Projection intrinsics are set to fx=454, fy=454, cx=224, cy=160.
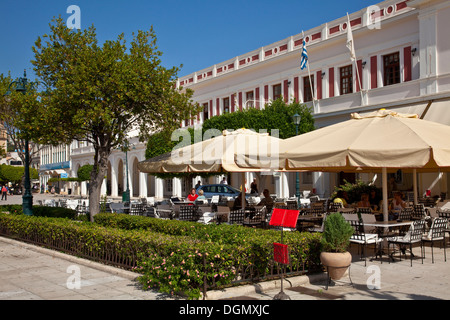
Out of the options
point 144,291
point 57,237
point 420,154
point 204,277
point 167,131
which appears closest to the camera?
point 204,277

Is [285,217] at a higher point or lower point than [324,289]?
higher

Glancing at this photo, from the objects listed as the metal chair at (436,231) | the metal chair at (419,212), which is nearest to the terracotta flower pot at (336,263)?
the metal chair at (436,231)

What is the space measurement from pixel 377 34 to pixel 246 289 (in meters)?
22.2

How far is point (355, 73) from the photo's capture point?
26531 mm

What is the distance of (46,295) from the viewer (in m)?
6.68

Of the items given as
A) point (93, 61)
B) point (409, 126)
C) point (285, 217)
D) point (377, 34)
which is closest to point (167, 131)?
point (93, 61)

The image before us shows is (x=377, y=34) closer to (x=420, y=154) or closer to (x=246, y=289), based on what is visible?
(x=420, y=154)

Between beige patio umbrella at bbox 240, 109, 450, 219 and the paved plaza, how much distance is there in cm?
184

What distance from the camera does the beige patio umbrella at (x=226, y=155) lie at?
444 inches

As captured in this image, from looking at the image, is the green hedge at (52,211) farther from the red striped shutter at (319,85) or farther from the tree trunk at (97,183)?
the red striped shutter at (319,85)

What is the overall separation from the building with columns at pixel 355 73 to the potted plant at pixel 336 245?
1502 cm

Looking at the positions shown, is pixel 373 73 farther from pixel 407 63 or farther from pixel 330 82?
pixel 330 82

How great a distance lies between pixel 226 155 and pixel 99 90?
4.34m

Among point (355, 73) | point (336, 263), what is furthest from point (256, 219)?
point (355, 73)
